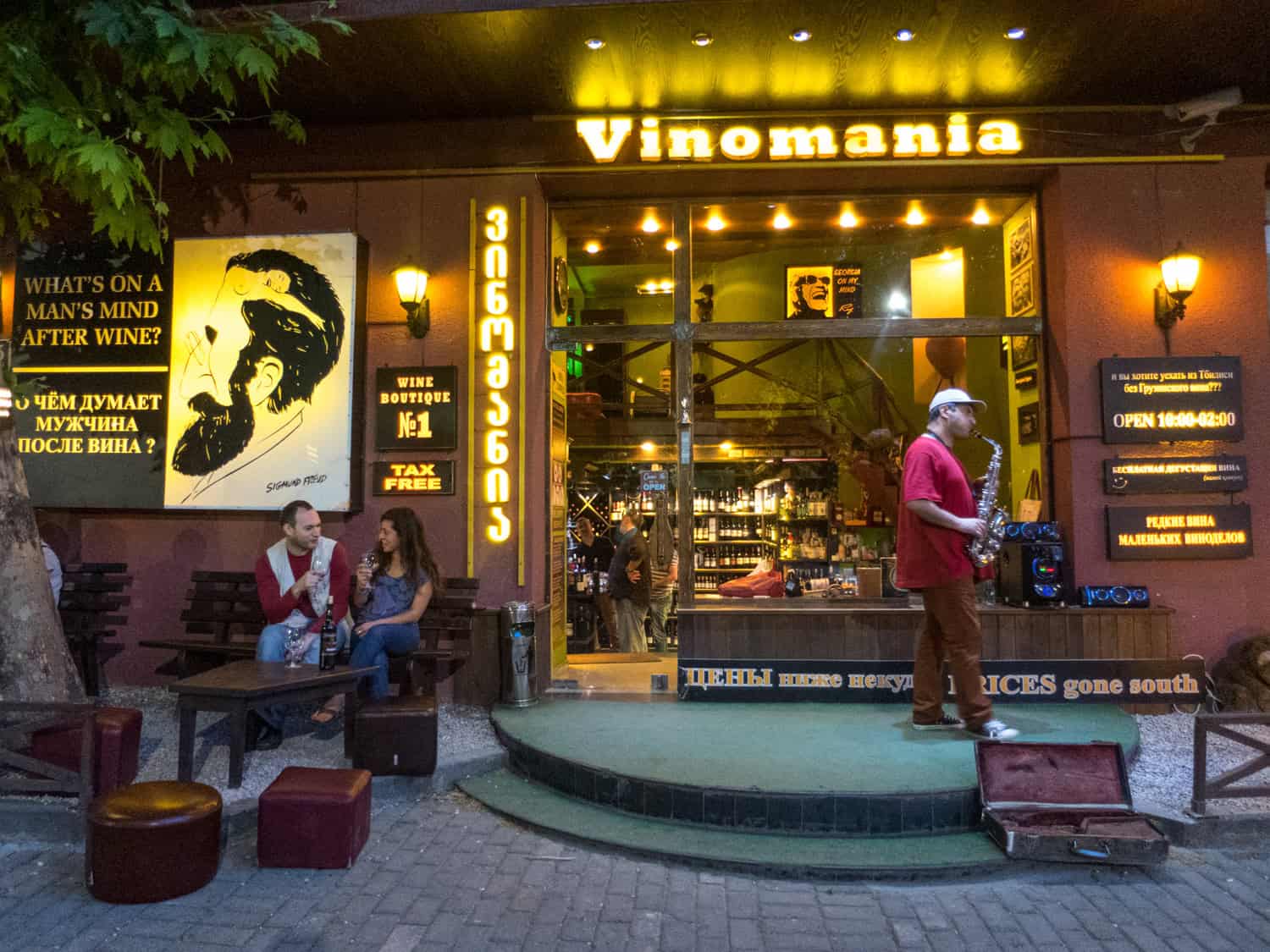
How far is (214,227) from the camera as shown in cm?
749

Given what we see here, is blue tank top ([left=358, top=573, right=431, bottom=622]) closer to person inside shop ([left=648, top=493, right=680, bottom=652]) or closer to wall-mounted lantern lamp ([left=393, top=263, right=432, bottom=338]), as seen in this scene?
wall-mounted lantern lamp ([left=393, top=263, right=432, bottom=338])

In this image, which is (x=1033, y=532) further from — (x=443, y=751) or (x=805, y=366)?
(x=805, y=366)

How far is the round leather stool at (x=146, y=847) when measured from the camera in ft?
11.9

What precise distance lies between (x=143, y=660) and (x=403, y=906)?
4.87 meters

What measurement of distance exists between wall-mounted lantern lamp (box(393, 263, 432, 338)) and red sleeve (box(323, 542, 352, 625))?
217 cm

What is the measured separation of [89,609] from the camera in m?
6.90

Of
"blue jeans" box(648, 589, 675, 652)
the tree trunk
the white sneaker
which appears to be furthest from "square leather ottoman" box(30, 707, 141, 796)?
"blue jeans" box(648, 589, 675, 652)

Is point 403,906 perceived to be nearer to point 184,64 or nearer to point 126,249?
point 184,64

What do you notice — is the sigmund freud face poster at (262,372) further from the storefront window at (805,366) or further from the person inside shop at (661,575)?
the person inside shop at (661,575)

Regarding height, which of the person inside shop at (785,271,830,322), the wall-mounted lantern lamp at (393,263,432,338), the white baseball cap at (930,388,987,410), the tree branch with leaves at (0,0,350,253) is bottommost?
the white baseball cap at (930,388,987,410)

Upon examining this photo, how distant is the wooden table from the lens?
4.45 metres

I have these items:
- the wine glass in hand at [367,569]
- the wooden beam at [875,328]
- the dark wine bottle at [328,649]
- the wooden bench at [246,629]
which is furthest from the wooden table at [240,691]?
the wooden beam at [875,328]

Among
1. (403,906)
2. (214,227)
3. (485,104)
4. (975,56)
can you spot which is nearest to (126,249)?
(214,227)

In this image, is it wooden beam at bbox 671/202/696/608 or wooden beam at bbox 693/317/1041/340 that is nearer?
wooden beam at bbox 671/202/696/608
